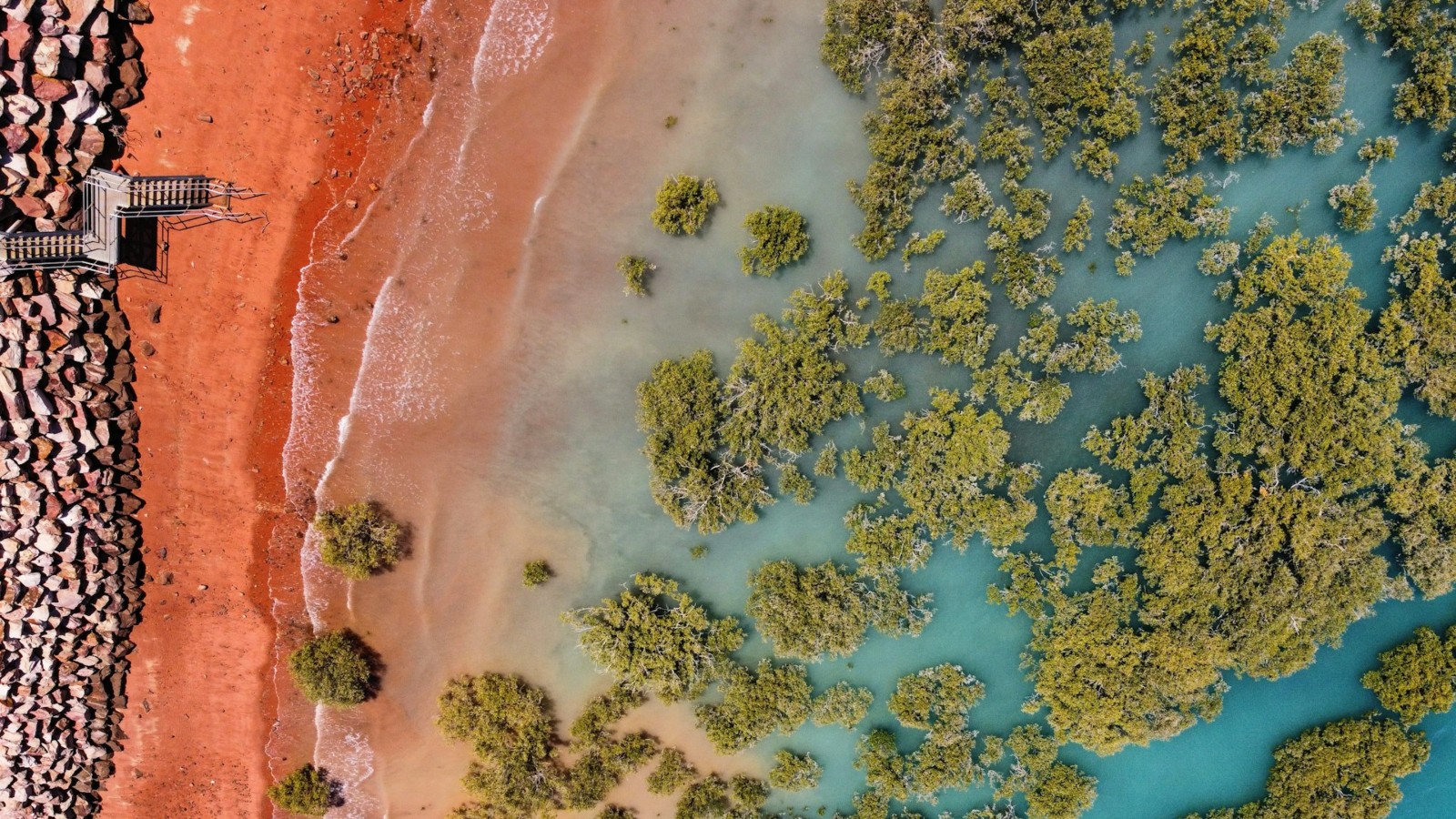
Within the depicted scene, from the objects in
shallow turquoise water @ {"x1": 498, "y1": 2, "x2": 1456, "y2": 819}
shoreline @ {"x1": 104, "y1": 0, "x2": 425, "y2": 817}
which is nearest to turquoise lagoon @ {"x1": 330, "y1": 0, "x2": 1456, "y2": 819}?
shallow turquoise water @ {"x1": 498, "y1": 2, "x2": 1456, "y2": 819}

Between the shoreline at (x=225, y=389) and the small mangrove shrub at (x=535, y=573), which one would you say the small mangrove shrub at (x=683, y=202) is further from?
the small mangrove shrub at (x=535, y=573)

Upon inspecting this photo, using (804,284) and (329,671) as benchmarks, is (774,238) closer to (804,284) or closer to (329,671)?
(804,284)

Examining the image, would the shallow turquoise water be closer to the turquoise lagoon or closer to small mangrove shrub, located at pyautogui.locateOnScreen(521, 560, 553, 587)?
the turquoise lagoon

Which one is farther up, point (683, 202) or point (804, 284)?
point (683, 202)

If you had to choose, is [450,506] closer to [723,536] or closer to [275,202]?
[723,536]

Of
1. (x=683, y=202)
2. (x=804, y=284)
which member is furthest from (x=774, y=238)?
(x=683, y=202)

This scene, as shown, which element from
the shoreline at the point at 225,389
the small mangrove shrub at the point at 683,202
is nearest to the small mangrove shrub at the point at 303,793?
the shoreline at the point at 225,389
